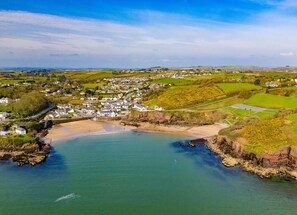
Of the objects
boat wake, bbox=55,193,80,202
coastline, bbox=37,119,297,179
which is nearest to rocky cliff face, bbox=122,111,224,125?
coastline, bbox=37,119,297,179

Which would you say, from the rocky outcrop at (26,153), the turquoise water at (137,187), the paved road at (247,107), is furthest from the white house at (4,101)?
the paved road at (247,107)

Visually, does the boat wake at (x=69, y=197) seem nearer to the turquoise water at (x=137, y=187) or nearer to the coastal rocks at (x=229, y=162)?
the turquoise water at (x=137, y=187)

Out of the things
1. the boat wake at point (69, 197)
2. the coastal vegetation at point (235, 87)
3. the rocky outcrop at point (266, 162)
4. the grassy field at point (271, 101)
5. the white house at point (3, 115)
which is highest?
the coastal vegetation at point (235, 87)

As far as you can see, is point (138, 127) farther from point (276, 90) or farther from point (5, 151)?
point (276, 90)

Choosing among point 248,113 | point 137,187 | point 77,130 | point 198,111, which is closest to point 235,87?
point 198,111

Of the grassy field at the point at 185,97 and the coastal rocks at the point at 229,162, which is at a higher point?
the grassy field at the point at 185,97

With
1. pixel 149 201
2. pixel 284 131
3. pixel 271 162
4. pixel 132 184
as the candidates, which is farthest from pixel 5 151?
pixel 284 131

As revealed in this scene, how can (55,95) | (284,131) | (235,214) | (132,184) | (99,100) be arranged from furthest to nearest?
(55,95), (99,100), (284,131), (132,184), (235,214)
